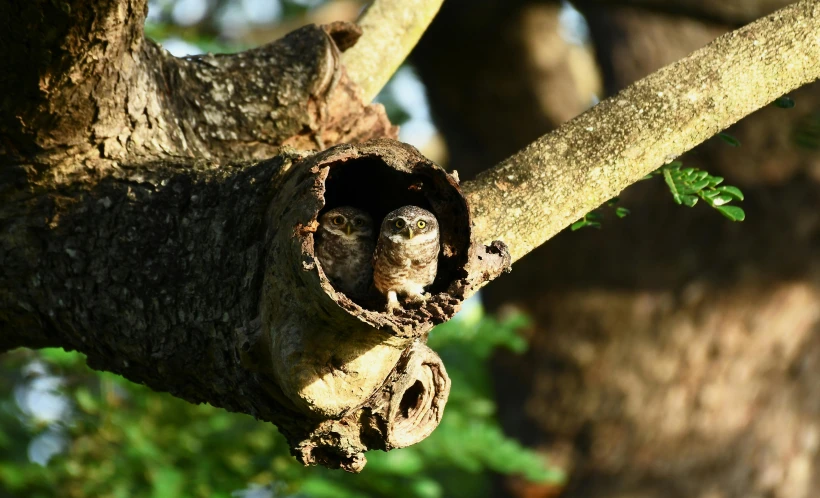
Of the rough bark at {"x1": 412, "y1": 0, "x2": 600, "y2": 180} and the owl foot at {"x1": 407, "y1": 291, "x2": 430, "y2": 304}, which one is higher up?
the rough bark at {"x1": 412, "y1": 0, "x2": 600, "y2": 180}

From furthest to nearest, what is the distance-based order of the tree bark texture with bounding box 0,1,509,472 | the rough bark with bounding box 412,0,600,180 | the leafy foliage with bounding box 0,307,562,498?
the rough bark with bounding box 412,0,600,180
the leafy foliage with bounding box 0,307,562,498
the tree bark texture with bounding box 0,1,509,472

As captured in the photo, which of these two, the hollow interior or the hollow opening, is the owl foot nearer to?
the hollow interior

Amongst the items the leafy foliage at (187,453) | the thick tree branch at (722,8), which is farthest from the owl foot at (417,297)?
the thick tree branch at (722,8)

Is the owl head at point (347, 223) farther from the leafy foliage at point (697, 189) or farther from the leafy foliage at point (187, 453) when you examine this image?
the leafy foliage at point (187, 453)

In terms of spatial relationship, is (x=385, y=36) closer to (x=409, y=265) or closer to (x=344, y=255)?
(x=344, y=255)

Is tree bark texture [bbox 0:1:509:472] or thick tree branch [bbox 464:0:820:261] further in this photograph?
thick tree branch [bbox 464:0:820:261]

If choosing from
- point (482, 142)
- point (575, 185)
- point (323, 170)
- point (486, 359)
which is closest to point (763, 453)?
point (486, 359)

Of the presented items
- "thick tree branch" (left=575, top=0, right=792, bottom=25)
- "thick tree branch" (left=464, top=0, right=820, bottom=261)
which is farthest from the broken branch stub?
"thick tree branch" (left=575, top=0, right=792, bottom=25)
